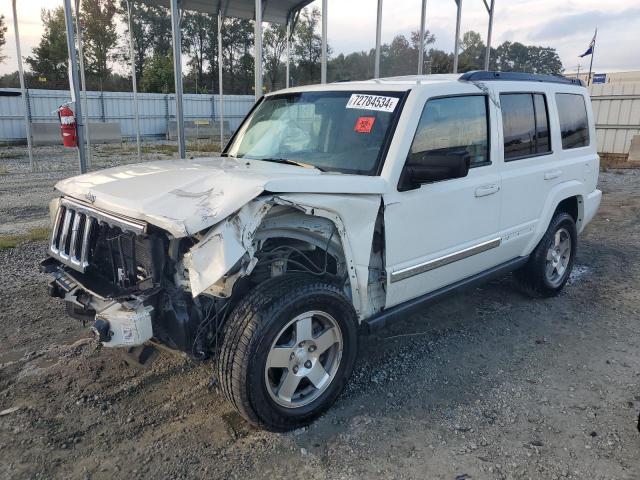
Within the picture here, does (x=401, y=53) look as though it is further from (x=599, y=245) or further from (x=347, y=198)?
(x=347, y=198)

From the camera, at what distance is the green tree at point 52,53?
34000 millimetres

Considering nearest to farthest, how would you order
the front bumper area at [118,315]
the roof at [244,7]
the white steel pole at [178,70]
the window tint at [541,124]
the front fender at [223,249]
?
the front fender at [223,249] < the front bumper area at [118,315] < the window tint at [541,124] < the white steel pole at [178,70] < the roof at [244,7]

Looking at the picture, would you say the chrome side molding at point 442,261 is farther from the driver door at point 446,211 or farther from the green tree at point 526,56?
the green tree at point 526,56

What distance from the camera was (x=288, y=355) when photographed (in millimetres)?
2904

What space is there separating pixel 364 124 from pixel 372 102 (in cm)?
18

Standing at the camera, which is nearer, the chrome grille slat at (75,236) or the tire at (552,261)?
the chrome grille slat at (75,236)

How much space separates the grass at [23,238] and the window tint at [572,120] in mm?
5769

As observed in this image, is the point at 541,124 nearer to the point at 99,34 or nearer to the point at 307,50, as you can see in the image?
the point at 307,50

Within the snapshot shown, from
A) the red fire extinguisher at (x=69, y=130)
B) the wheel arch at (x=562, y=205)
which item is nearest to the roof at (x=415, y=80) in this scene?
the wheel arch at (x=562, y=205)

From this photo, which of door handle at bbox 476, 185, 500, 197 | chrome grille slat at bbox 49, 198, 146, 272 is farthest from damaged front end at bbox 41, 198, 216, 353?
door handle at bbox 476, 185, 500, 197

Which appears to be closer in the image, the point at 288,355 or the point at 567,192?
the point at 288,355

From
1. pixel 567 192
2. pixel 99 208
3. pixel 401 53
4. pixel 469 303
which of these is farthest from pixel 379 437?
pixel 401 53

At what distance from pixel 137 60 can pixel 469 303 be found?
43.4 m

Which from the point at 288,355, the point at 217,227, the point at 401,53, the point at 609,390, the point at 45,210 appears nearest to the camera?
the point at 217,227
